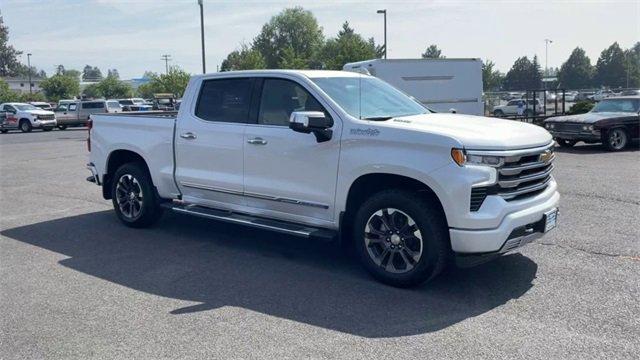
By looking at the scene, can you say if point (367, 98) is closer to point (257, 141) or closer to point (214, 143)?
point (257, 141)

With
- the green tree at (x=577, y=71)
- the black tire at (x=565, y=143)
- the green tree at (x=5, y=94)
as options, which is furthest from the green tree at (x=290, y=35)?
the black tire at (x=565, y=143)

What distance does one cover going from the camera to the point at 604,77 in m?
92.5

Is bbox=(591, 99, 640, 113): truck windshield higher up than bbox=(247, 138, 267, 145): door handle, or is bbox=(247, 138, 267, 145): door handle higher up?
bbox=(591, 99, 640, 113): truck windshield

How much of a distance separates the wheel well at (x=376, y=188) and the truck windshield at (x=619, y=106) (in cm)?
1435

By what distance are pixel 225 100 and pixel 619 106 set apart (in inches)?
571

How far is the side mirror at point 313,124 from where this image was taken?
5789 millimetres

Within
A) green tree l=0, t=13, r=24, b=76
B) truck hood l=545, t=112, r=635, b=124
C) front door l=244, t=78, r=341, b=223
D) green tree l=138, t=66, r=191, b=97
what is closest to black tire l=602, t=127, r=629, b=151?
truck hood l=545, t=112, r=635, b=124

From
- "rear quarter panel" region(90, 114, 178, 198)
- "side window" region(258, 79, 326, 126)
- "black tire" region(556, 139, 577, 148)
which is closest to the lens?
"side window" region(258, 79, 326, 126)

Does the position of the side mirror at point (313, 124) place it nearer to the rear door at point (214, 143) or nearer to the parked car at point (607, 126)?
the rear door at point (214, 143)

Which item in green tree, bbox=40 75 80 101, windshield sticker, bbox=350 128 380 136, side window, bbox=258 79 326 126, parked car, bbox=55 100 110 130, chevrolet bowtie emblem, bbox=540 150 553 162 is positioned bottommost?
chevrolet bowtie emblem, bbox=540 150 553 162

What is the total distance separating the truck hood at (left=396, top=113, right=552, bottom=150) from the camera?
5215mm

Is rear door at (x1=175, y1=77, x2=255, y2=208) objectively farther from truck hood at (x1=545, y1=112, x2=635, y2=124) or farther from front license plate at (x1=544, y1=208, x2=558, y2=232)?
truck hood at (x1=545, y1=112, x2=635, y2=124)

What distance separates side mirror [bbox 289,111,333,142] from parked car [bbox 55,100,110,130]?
3704 centimetres

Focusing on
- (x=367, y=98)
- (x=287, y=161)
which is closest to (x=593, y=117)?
(x=367, y=98)
